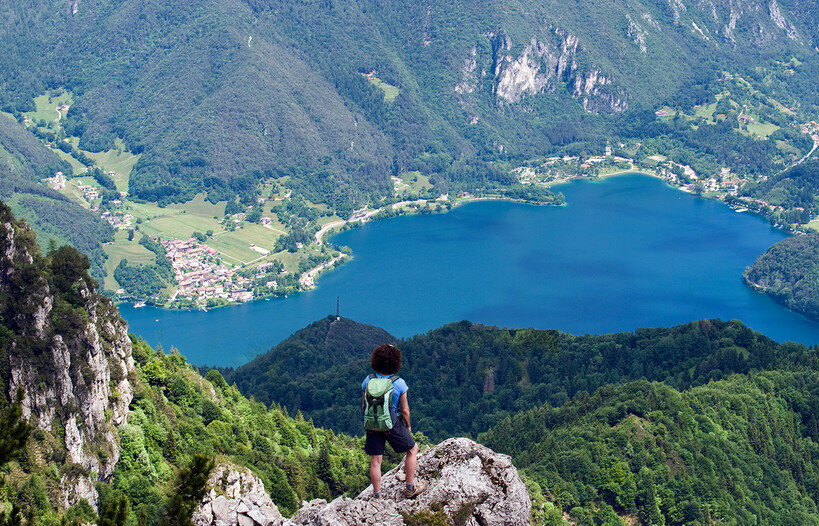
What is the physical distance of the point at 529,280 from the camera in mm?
139750

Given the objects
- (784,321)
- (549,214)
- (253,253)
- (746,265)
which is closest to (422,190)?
(549,214)

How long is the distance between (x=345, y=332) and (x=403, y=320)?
707 inches

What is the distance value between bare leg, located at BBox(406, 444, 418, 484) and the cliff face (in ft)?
79.7

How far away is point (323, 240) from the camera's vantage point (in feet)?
531

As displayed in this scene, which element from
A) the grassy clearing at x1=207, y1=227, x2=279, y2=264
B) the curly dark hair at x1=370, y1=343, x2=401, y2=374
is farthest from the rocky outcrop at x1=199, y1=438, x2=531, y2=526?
the grassy clearing at x1=207, y1=227, x2=279, y2=264

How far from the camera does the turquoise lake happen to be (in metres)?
124

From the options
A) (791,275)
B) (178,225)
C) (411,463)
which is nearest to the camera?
(411,463)

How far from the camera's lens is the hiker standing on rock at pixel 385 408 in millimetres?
18250

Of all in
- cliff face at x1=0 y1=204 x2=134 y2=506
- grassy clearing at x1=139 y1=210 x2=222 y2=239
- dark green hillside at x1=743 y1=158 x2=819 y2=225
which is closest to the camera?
cliff face at x1=0 y1=204 x2=134 y2=506

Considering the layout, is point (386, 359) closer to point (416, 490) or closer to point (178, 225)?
point (416, 490)

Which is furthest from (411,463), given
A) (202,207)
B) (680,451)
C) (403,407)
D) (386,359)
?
(202,207)

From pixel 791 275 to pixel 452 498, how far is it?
445ft

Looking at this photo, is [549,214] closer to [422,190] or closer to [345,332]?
[422,190]

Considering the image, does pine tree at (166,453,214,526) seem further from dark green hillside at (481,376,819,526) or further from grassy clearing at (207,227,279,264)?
grassy clearing at (207,227,279,264)
